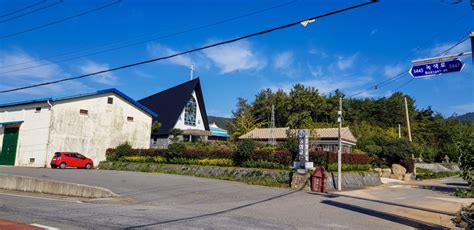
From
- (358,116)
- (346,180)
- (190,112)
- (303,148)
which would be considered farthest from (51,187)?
(358,116)

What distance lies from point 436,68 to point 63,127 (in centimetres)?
2574

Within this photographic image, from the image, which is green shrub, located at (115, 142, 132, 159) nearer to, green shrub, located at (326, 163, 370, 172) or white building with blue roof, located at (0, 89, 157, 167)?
white building with blue roof, located at (0, 89, 157, 167)

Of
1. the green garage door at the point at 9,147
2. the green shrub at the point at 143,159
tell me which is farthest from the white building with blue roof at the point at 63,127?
the green shrub at the point at 143,159

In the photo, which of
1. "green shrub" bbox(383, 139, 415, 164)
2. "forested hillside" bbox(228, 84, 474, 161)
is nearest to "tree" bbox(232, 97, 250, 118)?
"forested hillside" bbox(228, 84, 474, 161)

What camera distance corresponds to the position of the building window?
137 feet

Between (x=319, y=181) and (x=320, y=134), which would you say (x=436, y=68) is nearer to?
(x=319, y=181)

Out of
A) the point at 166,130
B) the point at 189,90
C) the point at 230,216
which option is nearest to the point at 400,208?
the point at 230,216

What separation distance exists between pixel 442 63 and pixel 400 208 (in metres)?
5.50

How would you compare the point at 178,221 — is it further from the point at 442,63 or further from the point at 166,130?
the point at 166,130

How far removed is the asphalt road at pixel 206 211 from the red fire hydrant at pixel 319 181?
164cm

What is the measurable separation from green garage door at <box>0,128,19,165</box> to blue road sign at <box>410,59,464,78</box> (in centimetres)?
2873

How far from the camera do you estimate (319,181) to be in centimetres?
1705

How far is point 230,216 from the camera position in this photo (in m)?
9.45

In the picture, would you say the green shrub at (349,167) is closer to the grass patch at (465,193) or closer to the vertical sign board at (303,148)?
the vertical sign board at (303,148)
